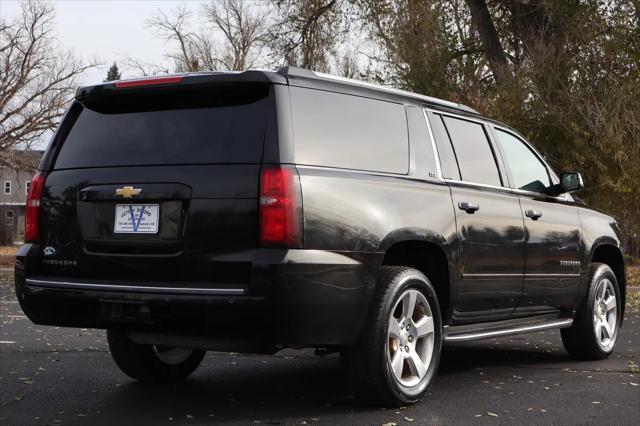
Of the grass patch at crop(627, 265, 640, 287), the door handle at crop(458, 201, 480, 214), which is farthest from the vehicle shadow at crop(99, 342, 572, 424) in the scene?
the grass patch at crop(627, 265, 640, 287)

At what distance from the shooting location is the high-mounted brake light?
5.38m

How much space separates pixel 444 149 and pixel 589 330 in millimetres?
2348

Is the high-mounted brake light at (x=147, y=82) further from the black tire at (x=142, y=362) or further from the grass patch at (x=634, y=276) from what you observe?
the grass patch at (x=634, y=276)

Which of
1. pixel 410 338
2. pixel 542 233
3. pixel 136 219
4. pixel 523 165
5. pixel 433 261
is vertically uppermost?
pixel 523 165

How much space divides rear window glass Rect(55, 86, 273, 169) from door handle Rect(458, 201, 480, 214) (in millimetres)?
1672

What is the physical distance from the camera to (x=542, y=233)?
7.14 m

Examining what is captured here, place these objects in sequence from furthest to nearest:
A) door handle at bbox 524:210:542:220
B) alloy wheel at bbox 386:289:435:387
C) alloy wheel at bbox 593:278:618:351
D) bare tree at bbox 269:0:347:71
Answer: bare tree at bbox 269:0:347:71 → alloy wheel at bbox 593:278:618:351 → door handle at bbox 524:210:542:220 → alloy wheel at bbox 386:289:435:387

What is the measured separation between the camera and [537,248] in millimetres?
7047

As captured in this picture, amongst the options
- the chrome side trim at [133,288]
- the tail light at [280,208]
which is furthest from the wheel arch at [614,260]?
the chrome side trim at [133,288]

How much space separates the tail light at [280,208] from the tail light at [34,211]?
1.54 m

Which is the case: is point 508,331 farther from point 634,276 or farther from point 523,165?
point 634,276

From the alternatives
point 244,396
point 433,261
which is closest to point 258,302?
point 244,396

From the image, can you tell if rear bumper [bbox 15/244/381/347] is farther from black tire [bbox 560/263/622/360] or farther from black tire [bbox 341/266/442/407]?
black tire [bbox 560/263/622/360]

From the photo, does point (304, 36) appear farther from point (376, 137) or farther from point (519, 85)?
point (376, 137)
